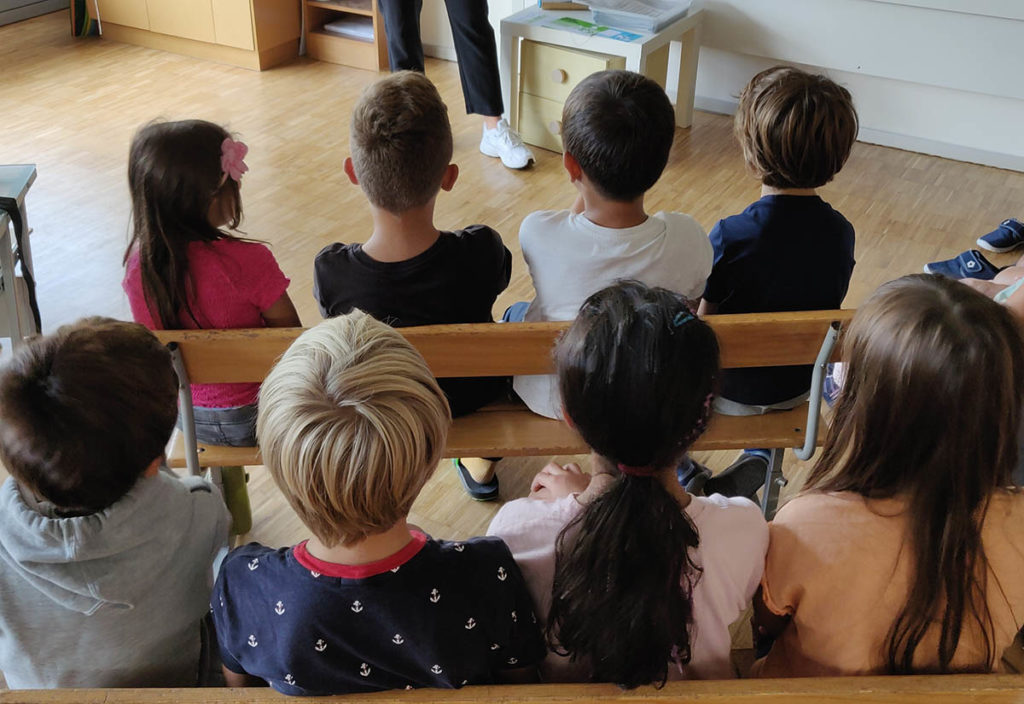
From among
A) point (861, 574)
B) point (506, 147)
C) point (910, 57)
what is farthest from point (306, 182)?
point (861, 574)

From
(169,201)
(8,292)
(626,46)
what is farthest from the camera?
(626,46)

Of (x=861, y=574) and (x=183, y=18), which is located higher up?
(x=861, y=574)

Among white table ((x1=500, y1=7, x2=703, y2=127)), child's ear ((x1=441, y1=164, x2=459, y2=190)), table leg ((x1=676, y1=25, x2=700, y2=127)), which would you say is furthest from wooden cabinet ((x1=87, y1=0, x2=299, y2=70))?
child's ear ((x1=441, y1=164, x2=459, y2=190))

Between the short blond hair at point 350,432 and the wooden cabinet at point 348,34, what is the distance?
12.9 ft

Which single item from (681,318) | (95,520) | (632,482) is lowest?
(95,520)

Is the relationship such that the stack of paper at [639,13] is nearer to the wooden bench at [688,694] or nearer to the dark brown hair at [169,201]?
the dark brown hair at [169,201]

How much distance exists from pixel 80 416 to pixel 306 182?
265cm

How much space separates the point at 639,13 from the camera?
376 cm

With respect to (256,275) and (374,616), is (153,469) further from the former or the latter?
(256,275)

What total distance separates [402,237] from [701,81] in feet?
9.68

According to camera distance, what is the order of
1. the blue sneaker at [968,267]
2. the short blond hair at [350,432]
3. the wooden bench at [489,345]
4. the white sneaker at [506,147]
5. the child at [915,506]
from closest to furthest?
the short blond hair at [350,432] → the child at [915,506] → the wooden bench at [489,345] → the blue sneaker at [968,267] → the white sneaker at [506,147]

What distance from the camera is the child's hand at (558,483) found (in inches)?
51.2

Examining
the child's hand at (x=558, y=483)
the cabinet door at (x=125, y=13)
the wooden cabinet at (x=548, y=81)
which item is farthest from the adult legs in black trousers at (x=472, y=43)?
the child's hand at (x=558, y=483)

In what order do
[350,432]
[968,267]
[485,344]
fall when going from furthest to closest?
1. [968,267]
2. [485,344]
3. [350,432]
